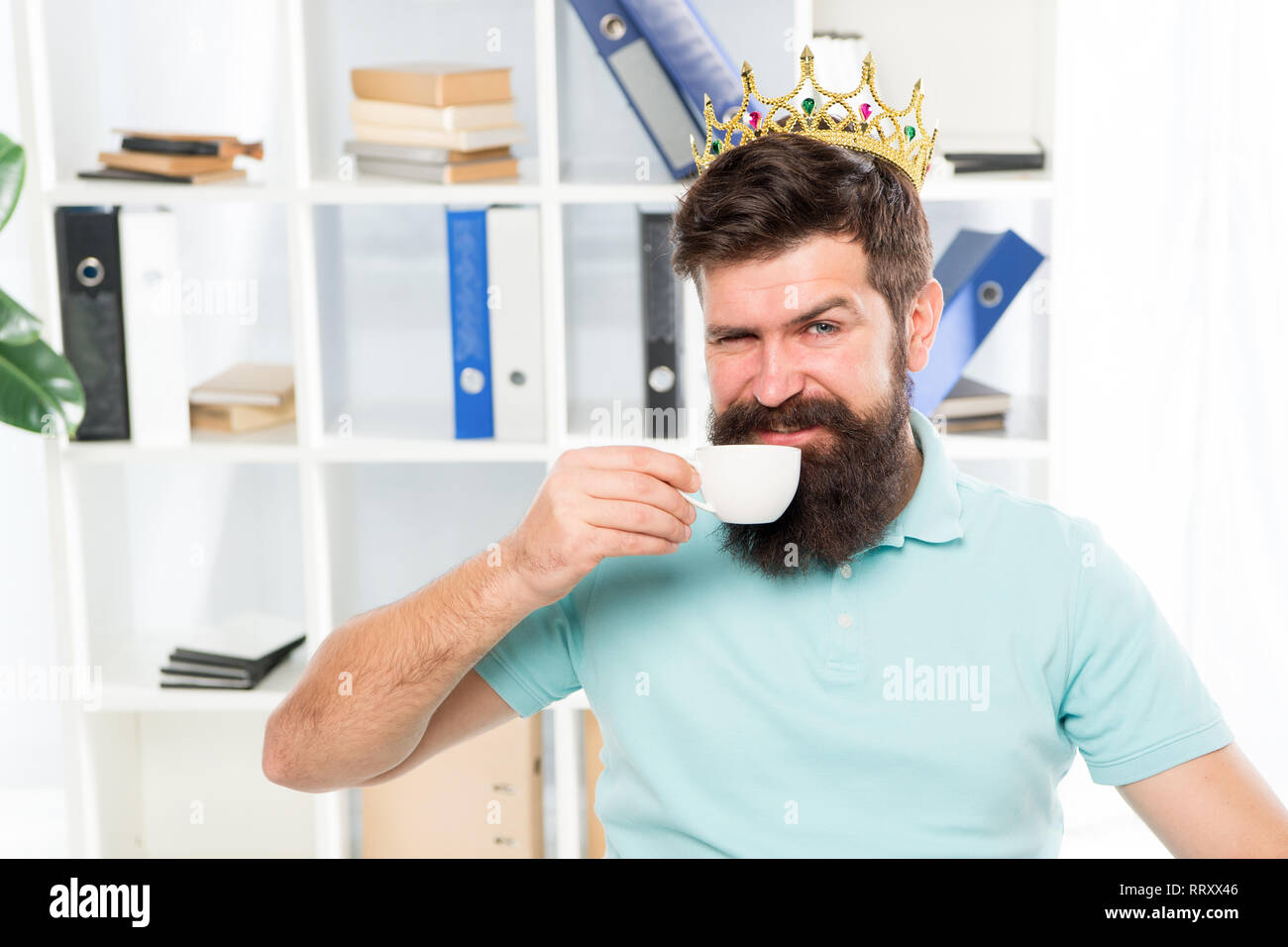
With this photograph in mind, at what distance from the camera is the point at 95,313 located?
2.12 metres

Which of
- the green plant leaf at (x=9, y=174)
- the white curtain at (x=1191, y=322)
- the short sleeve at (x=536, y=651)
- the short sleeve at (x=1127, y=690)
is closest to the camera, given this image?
the short sleeve at (x=1127, y=690)

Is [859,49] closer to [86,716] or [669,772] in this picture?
[669,772]

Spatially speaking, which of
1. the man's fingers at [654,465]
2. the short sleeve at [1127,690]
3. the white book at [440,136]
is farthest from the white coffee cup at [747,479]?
the white book at [440,136]

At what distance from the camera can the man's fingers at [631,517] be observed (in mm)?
1089

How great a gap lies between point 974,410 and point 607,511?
4.01 ft

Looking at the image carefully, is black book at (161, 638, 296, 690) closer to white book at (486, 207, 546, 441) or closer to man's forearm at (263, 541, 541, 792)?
white book at (486, 207, 546, 441)

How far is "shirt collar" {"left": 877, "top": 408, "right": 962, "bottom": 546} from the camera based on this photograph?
1.28 meters

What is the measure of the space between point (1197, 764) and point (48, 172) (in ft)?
6.24

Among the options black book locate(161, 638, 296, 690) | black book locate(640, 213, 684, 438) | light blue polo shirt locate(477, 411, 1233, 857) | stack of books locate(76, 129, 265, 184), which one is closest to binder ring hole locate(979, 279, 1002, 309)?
black book locate(640, 213, 684, 438)

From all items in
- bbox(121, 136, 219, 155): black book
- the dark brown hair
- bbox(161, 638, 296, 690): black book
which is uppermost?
bbox(121, 136, 219, 155): black book

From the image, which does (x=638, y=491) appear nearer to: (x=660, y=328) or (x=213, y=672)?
(x=660, y=328)

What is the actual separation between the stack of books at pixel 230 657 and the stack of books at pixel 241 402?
0.39m
